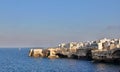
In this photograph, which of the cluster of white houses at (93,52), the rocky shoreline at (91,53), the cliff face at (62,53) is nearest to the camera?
the rocky shoreline at (91,53)

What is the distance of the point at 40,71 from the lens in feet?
279

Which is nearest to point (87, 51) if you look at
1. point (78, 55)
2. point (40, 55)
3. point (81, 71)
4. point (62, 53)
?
point (78, 55)

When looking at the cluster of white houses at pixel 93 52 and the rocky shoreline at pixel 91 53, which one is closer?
the rocky shoreline at pixel 91 53

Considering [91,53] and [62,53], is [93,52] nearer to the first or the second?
[91,53]

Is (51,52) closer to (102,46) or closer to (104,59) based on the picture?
(102,46)

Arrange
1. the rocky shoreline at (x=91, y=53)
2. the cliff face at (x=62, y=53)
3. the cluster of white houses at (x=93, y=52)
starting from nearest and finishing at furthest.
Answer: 1. the rocky shoreline at (x=91, y=53)
2. the cluster of white houses at (x=93, y=52)
3. the cliff face at (x=62, y=53)

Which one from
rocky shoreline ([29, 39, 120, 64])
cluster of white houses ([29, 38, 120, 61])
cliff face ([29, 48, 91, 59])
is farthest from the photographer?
cliff face ([29, 48, 91, 59])

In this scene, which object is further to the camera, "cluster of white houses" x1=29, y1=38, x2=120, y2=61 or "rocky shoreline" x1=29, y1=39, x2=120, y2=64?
"cluster of white houses" x1=29, y1=38, x2=120, y2=61

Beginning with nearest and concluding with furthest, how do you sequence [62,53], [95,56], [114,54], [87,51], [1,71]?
1. [1,71]
2. [114,54]
3. [95,56]
4. [87,51]
5. [62,53]

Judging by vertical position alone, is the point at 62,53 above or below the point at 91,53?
above

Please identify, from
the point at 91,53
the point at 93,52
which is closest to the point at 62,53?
the point at 91,53

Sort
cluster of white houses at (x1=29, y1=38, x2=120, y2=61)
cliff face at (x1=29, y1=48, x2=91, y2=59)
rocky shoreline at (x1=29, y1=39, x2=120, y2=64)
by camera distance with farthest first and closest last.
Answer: cliff face at (x1=29, y1=48, x2=91, y2=59), cluster of white houses at (x1=29, y1=38, x2=120, y2=61), rocky shoreline at (x1=29, y1=39, x2=120, y2=64)

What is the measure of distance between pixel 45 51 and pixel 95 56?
4312 centimetres

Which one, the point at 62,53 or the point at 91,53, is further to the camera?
the point at 62,53
